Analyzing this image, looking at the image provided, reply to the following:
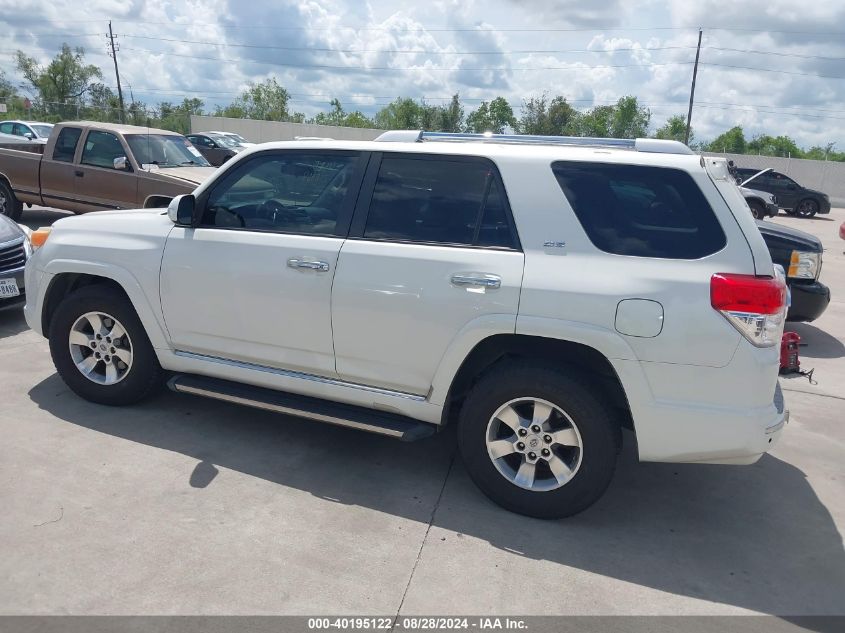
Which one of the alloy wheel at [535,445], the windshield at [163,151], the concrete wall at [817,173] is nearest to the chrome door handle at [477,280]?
the alloy wheel at [535,445]

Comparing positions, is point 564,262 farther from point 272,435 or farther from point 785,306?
point 272,435

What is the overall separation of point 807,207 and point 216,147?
21.5 meters

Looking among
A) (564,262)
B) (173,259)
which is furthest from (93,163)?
(564,262)

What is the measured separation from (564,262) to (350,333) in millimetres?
1238

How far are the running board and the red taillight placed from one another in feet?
5.32

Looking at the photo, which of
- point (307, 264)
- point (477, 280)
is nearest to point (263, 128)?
point (307, 264)

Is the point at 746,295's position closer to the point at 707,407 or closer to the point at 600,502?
the point at 707,407

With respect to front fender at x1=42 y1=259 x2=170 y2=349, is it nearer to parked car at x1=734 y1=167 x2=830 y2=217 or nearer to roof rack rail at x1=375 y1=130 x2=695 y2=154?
roof rack rail at x1=375 y1=130 x2=695 y2=154

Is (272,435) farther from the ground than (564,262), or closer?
closer

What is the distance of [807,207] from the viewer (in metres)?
25.5

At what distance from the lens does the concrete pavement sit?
9.96 ft

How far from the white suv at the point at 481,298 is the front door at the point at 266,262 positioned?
1 centimetres

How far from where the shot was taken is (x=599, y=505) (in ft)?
12.7

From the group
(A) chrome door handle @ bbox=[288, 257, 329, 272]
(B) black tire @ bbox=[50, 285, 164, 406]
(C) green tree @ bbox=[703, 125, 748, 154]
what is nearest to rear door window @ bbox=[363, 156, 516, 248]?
(A) chrome door handle @ bbox=[288, 257, 329, 272]
